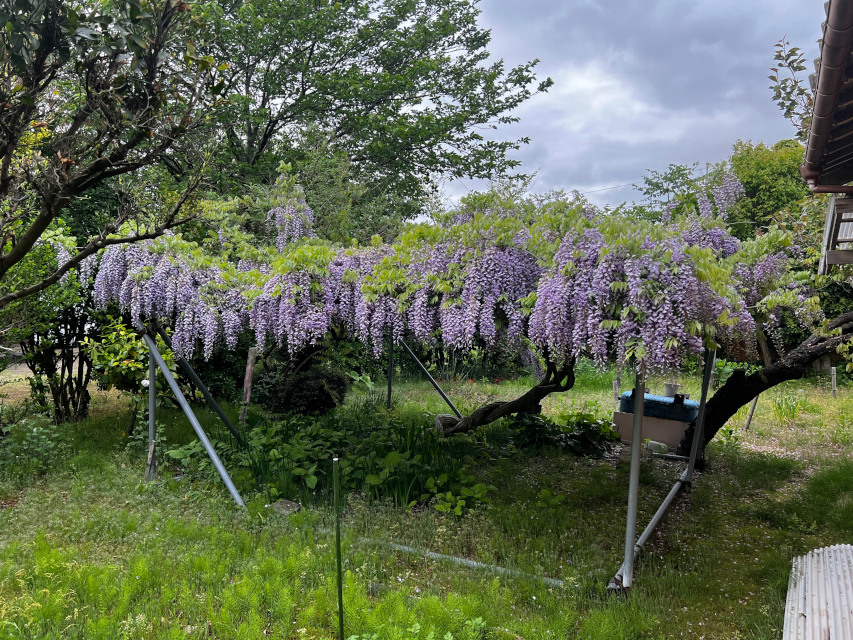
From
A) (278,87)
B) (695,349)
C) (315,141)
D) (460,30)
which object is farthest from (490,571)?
(460,30)

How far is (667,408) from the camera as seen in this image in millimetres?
7617

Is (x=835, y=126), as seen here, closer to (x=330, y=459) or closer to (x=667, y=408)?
(x=330, y=459)

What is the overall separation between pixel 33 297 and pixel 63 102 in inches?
138

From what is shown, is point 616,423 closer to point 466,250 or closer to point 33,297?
point 466,250

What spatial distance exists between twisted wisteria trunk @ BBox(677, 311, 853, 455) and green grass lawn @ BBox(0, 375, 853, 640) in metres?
0.55

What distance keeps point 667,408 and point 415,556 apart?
4.95m

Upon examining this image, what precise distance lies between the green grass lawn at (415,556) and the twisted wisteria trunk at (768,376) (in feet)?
1.81

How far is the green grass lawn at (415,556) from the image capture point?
294 cm

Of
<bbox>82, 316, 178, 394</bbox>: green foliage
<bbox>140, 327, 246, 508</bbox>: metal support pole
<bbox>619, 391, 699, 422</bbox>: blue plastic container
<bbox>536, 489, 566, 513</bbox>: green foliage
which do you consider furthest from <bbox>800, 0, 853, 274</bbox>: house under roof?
<bbox>82, 316, 178, 394</bbox>: green foliage

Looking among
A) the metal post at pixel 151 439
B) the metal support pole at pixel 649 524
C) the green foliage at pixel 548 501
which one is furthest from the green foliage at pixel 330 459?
the metal support pole at pixel 649 524

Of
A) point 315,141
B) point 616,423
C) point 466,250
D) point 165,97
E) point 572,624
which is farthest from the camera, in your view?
point 315,141

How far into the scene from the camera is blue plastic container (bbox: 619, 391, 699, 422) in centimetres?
755

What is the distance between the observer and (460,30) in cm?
1332

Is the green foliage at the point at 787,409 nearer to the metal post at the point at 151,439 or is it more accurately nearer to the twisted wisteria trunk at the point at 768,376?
the twisted wisteria trunk at the point at 768,376
